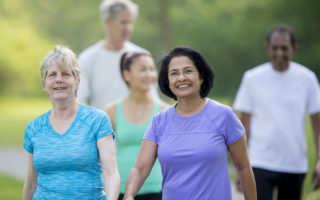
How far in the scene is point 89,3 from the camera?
18859mm

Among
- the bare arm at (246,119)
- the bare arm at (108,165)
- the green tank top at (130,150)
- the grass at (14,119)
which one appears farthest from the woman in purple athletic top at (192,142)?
the grass at (14,119)

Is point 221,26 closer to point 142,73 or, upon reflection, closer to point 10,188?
point 10,188

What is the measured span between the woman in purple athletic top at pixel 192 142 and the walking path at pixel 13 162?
9116 millimetres

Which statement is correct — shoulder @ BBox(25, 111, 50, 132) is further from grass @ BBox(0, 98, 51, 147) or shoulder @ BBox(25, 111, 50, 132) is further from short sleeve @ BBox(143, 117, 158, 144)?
grass @ BBox(0, 98, 51, 147)

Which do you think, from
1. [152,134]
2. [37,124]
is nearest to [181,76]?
[152,134]

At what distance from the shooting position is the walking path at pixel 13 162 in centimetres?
1350

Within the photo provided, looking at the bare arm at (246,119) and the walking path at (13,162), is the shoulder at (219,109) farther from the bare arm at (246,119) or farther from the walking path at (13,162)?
the walking path at (13,162)

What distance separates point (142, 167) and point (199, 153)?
51 centimetres

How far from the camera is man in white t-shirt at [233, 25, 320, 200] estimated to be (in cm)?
579

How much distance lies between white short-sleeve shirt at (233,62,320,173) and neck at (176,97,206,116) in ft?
6.67

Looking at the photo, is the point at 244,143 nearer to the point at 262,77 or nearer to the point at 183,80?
the point at 183,80

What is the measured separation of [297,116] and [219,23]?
40.3ft

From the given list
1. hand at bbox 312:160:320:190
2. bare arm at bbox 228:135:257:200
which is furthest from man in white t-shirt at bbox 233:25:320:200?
bare arm at bbox 228:135:257:200

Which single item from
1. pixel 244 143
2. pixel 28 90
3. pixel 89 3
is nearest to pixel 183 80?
pixel 244 143
